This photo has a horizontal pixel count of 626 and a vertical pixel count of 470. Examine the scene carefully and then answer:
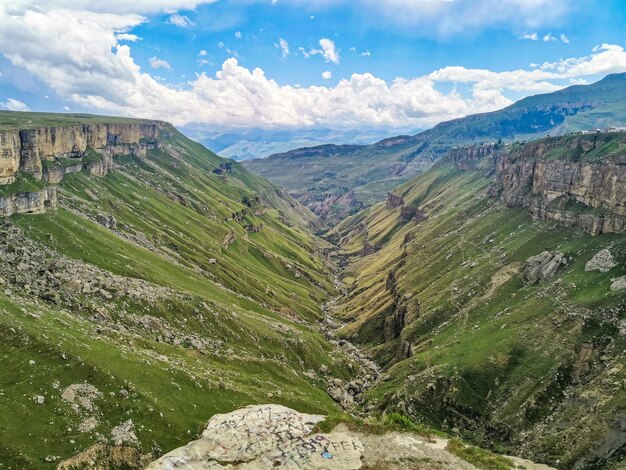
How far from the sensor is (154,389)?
275 ft

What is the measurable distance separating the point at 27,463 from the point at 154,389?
2697 cm

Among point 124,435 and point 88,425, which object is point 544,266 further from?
point 88,425

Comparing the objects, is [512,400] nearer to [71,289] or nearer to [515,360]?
[515,360]

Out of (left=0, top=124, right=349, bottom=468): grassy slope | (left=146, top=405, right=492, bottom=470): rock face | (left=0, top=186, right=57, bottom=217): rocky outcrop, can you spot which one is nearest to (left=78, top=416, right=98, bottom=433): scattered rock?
(left=0, top=124, right=349, bottom=468): grassy slope

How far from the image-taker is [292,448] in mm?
51125

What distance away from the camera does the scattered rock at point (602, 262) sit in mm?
146875

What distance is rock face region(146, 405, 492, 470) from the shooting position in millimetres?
49375

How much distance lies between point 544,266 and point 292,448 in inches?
5986

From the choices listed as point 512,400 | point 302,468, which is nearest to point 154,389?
point 302,468

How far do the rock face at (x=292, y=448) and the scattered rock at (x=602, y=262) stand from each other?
119 meters

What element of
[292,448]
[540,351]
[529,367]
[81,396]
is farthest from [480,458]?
[540,351]

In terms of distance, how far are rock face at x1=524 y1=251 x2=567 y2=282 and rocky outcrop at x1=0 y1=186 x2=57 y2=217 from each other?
617 ft

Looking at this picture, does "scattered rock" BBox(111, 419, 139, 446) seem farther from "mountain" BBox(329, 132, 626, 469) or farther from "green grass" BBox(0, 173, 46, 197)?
"green grass" BBox(0, 173, 46, 197)

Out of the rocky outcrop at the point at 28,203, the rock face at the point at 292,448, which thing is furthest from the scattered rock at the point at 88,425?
the rocky outcrop at the point at 28,203
